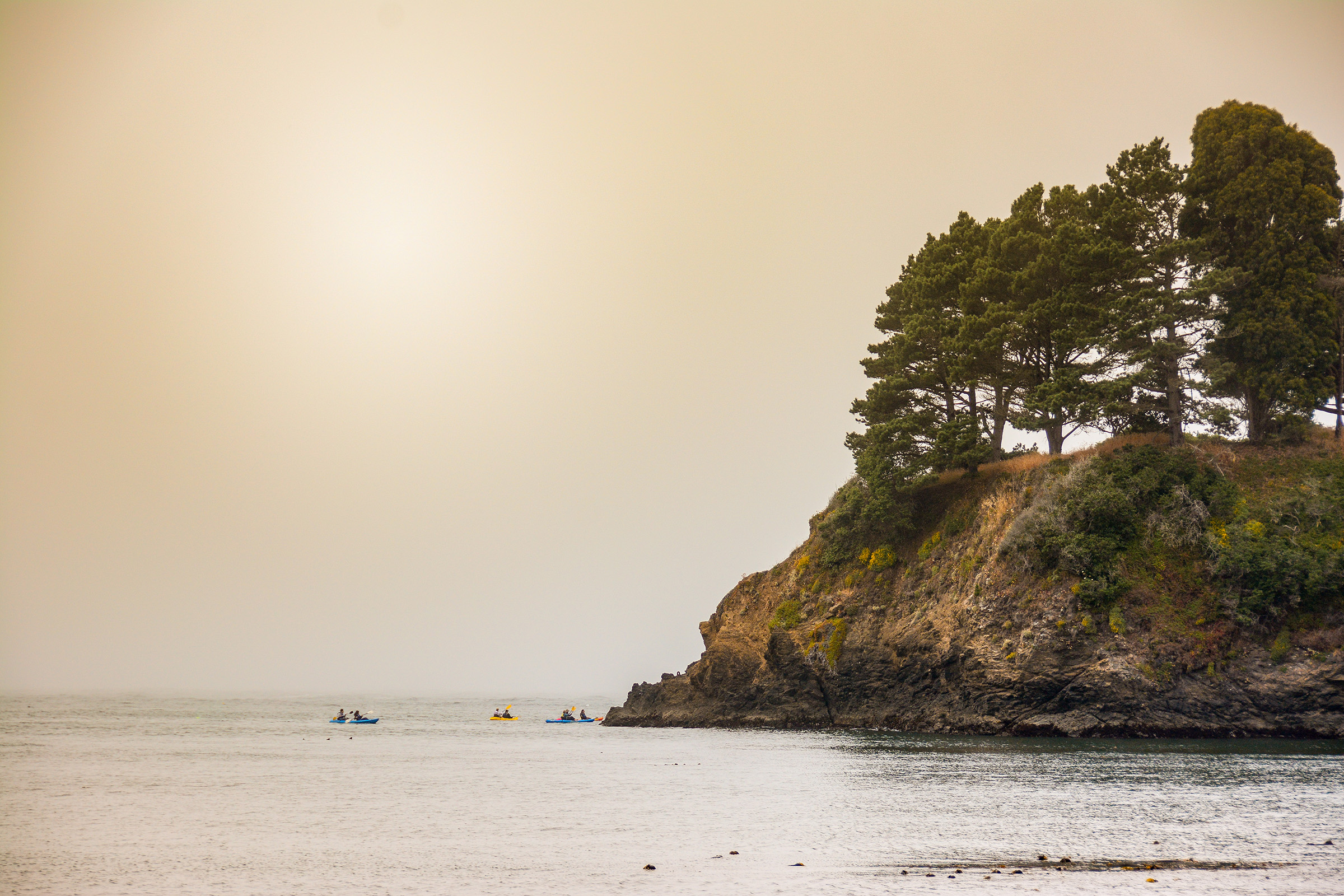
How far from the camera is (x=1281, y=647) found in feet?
139

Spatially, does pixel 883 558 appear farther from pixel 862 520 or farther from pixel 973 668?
pixel 973 668

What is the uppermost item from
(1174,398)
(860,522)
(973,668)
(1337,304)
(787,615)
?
(1337,304)

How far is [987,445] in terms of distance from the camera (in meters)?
58.1

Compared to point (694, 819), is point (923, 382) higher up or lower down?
higher up

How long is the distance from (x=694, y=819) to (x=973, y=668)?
31.4 meters

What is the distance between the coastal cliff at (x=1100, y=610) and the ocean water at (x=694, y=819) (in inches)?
133

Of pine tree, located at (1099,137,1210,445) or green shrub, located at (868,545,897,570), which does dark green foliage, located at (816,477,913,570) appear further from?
pine tree, located at (1099,137,1210,445)

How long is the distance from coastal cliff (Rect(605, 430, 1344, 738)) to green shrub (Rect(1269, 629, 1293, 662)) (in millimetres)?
87

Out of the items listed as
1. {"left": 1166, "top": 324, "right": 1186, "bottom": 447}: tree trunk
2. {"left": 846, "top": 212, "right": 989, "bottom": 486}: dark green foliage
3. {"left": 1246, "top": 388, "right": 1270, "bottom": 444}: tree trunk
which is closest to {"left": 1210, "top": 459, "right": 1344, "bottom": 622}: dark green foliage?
{"left": 1246, "top": 388, "right": 1270, "bottom": 444}: tree trunk

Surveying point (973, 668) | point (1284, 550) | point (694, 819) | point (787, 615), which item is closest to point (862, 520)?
point (787, 615)

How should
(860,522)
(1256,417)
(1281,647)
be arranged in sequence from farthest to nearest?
(860,522) → (1256,417) → (1281,647)

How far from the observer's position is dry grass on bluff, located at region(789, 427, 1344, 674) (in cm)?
4297

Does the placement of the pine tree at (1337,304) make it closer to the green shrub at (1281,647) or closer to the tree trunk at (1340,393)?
the tree trunk at (1340,393)

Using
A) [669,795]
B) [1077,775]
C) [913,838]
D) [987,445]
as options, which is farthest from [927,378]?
[913,838]
